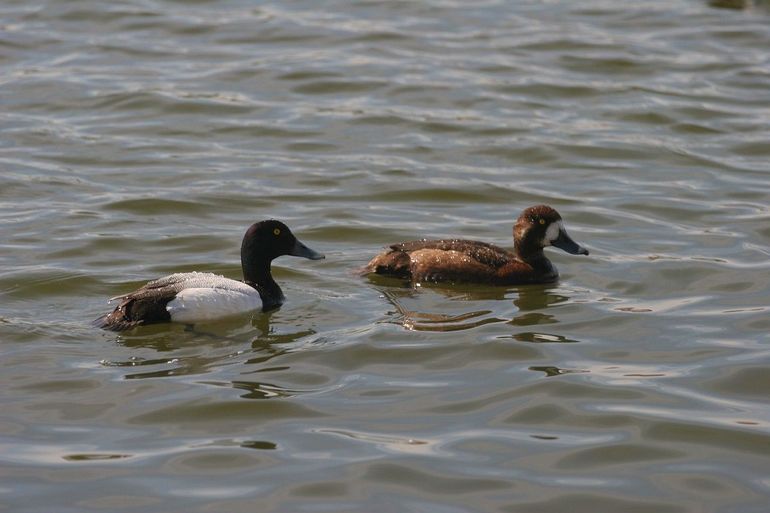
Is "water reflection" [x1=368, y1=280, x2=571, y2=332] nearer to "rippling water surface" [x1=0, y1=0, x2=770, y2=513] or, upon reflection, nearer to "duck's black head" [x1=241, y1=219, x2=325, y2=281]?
"rippling water surface" [x1=0, y1=0, x2=770, y2=513]

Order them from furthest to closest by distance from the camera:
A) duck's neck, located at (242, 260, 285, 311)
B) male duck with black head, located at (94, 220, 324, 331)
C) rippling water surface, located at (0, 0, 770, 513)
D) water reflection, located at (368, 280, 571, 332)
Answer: duck's neck, located at (242, 260, 285, 311) → water reflection, located at (368, 280, 571, 332) → male duck with black head, located at (94, 220, 324, 331) → rippling water surface, located at (0, 0, 770, 513)

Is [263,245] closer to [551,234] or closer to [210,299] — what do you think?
[210,299]

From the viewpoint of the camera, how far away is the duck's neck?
10523 millimetres

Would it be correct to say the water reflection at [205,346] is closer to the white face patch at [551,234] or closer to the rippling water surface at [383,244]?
the rippling water surface at [383,244]

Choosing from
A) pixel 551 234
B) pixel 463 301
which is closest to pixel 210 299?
pixel 463 301

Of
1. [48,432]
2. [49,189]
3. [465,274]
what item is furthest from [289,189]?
[48,432]

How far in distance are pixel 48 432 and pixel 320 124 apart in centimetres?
894

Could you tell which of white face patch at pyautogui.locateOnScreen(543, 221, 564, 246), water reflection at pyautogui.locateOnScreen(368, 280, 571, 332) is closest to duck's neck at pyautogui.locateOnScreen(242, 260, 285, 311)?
water reflection at pyautogui.locateOnScreen(368, 280, 571, 332)

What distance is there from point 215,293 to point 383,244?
9.03ft

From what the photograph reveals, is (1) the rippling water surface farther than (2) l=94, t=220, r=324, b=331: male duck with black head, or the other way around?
(2) l=94, t=220, r=324, b=331: male duck with black head

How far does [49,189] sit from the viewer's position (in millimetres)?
13836

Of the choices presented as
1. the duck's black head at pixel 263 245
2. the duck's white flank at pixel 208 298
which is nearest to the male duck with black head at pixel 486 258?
the duck's black head at pixel 263 245

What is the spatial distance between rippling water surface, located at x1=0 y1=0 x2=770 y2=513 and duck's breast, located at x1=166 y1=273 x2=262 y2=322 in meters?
0.18

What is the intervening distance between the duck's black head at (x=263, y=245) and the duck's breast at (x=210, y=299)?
232 mm
